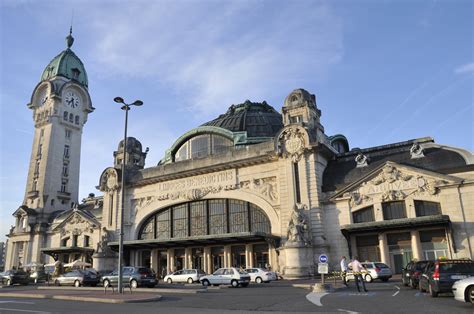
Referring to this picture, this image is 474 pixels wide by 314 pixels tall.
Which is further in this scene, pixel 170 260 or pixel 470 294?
pixel 170 260

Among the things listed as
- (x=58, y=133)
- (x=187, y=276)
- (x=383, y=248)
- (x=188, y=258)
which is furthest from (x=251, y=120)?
(x=58, y=133)

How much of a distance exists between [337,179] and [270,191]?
6.74m

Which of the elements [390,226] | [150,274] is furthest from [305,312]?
[390,226]

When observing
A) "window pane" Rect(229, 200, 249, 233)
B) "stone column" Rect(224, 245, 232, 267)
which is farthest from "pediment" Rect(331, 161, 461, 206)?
"stone column" Rect(224, 245, 232, 267)

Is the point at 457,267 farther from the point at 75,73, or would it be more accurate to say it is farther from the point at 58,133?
the point at 75,73

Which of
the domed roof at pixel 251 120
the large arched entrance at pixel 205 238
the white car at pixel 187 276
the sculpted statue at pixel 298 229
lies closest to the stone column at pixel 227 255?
the large arched entrance at pixel 205 238

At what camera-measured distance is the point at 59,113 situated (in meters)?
70.8

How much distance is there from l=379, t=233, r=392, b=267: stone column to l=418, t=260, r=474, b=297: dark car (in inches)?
710

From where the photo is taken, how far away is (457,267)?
1662cm

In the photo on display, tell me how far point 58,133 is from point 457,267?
6779 centimetres

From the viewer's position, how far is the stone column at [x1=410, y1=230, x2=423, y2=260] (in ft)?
109

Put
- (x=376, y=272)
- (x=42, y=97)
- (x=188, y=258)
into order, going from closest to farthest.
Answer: (x=376, y=272)
(x=188, y=258)
(x=42, y=97)

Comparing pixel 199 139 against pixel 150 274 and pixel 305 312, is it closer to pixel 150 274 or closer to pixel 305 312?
pixel 150 274

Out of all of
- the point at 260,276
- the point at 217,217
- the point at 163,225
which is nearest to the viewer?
the point at 260,276
